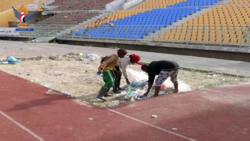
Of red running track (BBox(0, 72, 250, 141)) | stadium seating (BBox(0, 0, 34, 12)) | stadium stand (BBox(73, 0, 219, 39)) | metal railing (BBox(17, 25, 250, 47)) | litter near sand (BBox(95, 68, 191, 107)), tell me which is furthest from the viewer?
stadium seating (BBox(0, 0, 34, 12))

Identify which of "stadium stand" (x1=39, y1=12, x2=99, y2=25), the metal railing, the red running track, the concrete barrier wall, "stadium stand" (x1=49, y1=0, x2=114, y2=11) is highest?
"stadium stand" (x1=49, y1=0, x2=114, y2=11)

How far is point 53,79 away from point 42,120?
3931mm

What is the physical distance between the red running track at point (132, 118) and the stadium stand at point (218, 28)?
8.23 meters

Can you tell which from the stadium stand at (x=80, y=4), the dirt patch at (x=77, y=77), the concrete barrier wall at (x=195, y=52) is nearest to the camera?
the dirt patch at (x=77, y=77)

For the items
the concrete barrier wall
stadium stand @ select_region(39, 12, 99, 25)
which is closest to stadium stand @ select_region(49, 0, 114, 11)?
stadium stand @ select_region(39, 12, 99, 25)

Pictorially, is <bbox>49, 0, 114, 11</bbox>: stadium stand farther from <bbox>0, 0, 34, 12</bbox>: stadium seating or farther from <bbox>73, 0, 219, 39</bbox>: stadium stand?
<bbox>0, 0, 34, 12</bbox>: stadium seating

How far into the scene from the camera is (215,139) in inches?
156

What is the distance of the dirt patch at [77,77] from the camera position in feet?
23.2

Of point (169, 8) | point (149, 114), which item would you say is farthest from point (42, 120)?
point (169, 8)

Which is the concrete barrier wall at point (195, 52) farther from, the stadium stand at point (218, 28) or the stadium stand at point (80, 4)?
the stadium stand at point (80, 4)

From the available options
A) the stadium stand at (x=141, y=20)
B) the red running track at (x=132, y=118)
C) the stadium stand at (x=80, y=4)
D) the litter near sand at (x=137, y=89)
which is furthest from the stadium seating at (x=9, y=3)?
the red running track at (x=132, y=118)

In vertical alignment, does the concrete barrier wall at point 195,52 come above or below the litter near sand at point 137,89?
above

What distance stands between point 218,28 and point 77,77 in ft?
33.4

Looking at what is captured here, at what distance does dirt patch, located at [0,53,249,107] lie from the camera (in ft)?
23.2
